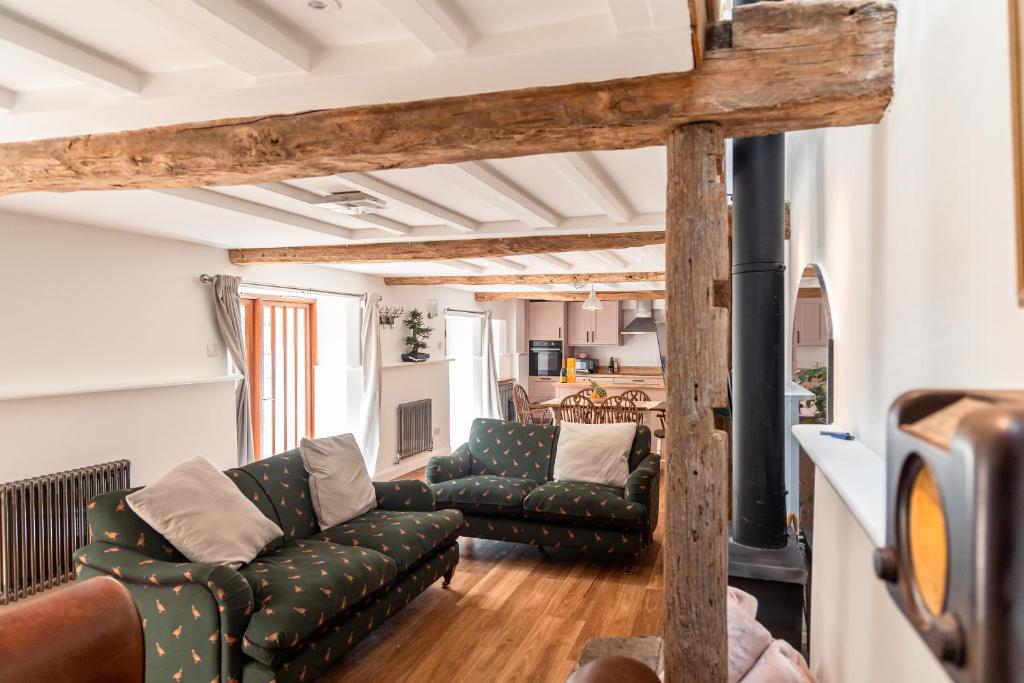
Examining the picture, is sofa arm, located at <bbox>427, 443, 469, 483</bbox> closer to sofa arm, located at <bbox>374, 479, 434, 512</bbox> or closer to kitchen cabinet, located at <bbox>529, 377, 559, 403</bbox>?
sofa arm, located at <bbox>374, 479, 434, 512</bbox>

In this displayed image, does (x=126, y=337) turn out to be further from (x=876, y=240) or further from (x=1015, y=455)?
(x=1015, y=455)

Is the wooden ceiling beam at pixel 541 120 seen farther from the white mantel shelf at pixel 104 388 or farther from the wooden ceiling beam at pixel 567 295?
the wooden ceiling beam at pixel 567 295

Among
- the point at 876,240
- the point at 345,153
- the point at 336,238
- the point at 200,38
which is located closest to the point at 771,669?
the point at 876,240

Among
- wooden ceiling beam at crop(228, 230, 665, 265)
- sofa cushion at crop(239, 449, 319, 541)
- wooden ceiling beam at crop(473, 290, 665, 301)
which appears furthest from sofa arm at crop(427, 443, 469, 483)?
wooden ceiling beam at crop(473, 290, 665, 301)

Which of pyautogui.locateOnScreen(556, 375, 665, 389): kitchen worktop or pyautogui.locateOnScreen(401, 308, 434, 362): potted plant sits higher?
pyautogui.locateOnScreen(401, 308, 434, 362): potted plant

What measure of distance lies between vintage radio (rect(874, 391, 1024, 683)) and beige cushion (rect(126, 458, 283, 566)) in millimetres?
3047

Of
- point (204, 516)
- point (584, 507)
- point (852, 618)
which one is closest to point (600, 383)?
point (584, 507)

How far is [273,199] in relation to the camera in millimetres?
3605

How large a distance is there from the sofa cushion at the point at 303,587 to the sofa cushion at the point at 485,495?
4.63 feet

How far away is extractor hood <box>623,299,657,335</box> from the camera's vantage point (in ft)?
37.5

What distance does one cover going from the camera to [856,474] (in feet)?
5.49

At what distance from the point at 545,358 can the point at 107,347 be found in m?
8.38

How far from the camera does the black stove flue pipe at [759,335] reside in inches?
115

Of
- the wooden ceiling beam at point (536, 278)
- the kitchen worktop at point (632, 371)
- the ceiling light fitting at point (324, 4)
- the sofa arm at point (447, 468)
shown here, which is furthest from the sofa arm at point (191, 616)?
the kitchen worktop at point (632, 371)
